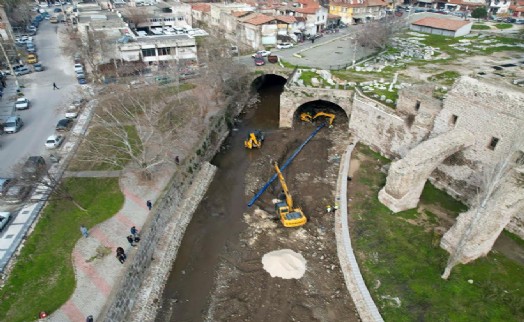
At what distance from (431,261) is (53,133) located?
38.9 meters

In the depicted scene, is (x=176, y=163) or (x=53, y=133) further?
(x=53, y=133)

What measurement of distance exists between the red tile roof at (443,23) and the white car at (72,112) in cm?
6617

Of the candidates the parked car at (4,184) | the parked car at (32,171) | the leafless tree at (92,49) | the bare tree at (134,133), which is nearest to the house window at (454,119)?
the bare tree at (134,133)

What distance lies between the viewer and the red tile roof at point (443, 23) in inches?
2539

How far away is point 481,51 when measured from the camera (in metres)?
54.9

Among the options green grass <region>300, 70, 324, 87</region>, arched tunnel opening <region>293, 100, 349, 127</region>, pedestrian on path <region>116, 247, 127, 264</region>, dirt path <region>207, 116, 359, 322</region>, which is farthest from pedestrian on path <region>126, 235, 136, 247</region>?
green grass <region>300, 70, 324, 87</region>

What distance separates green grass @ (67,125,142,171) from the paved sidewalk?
9.67 feet

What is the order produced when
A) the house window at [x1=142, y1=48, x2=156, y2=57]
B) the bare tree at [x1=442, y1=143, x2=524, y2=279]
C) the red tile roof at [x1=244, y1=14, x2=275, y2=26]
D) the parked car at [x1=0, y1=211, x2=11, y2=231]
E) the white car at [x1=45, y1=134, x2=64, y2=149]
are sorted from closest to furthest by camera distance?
the bare tree at [x1=442, y1=143, x2=524, y2=279] < the parked car at [x1=0, y1=211, x2=11, y2=231] < the white car at [x1=45, y1=134, x2=64, y2=149] < the house window at [x1=142, y1=48, x2=156, y2=57] < the red tile roof at [x1=244, y1=14, x2=275, y2=26]

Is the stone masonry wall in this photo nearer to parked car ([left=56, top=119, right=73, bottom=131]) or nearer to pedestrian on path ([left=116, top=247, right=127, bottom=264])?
pedestrian on path ([left=116, top=247, right=127, bottom=264])

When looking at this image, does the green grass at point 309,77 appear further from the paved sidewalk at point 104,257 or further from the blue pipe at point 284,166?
the paved sidewalk at point 104,257

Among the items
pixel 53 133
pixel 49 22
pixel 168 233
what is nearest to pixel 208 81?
pixel 53 133

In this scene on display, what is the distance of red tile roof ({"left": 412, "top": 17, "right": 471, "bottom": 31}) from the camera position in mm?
64500

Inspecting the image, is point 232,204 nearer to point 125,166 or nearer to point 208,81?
point 125,166

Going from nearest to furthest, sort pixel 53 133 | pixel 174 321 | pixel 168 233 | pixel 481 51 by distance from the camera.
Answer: pixel 174 321
pixel 168 233
pixel 53 133
pixel 481 51
